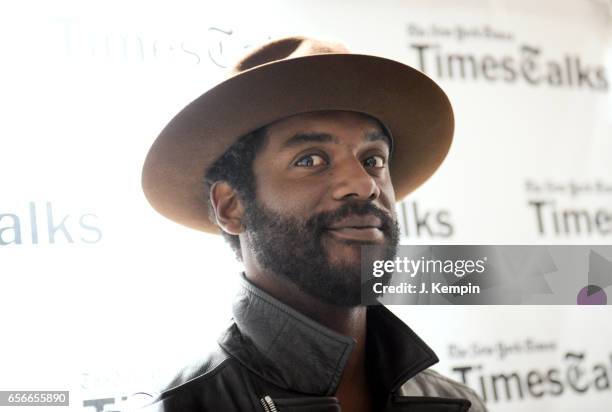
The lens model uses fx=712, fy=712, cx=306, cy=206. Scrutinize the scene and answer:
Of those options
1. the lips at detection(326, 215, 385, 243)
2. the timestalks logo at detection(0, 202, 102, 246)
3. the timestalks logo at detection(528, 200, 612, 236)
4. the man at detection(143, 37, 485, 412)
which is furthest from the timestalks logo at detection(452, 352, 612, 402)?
the timestalks logo at detection(0, 202, 102, 246)

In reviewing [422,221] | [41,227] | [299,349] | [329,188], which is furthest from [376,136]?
[41,227]

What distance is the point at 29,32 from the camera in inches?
65.1

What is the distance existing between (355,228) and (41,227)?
0.84m

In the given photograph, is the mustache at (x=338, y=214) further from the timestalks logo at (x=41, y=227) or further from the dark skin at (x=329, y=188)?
the timestalks logo at (x=41, y=227)

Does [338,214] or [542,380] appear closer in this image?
[338,214]

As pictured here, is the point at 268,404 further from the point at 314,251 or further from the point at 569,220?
the point at 569,220

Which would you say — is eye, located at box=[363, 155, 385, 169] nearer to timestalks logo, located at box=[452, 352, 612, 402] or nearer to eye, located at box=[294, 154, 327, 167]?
eye, located at box=[294, 154, 327, 167]

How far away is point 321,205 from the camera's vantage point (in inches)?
45.6

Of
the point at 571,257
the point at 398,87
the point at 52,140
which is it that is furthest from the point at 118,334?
the point at 571,257

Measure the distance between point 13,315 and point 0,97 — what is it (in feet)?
1.63

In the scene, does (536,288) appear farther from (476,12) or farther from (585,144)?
(476,12)

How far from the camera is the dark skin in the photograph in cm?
116

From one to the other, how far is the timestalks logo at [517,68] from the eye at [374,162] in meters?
0.75

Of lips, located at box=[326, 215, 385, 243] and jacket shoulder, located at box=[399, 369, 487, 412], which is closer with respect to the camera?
lips, located at box=[326, 215, 385, 243]
